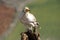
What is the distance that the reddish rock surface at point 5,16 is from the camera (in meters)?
6.67

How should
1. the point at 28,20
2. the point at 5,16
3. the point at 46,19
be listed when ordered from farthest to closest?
1. the point at 5,16
2. the point at 46,19
3. the point at 28,20

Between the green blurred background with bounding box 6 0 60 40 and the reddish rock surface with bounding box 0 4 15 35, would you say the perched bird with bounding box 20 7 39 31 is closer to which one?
the green blurred background with bounding box 6 0 60 40

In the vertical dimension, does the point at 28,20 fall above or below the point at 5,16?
below

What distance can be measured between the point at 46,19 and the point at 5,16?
124 centimetres

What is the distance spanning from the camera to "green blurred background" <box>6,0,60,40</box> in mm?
6195

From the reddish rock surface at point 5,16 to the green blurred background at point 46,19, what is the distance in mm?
308

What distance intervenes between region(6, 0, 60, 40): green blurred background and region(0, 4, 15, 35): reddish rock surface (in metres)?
0.31

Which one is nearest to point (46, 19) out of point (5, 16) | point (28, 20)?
point (5, 16)

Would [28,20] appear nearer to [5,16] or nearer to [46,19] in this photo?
[46,19]

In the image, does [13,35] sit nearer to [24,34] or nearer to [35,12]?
[35,12]

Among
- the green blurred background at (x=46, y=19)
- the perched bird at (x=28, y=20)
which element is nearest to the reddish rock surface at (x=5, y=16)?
the green blurred background at (x=46, y=19)

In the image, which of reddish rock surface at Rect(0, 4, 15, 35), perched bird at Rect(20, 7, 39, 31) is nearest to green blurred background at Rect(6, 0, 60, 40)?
reddish rock surface at Rect(0, 4, 15, 35)

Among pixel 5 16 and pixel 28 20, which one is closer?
pixel 28 20

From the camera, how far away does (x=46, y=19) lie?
6.41 metres
